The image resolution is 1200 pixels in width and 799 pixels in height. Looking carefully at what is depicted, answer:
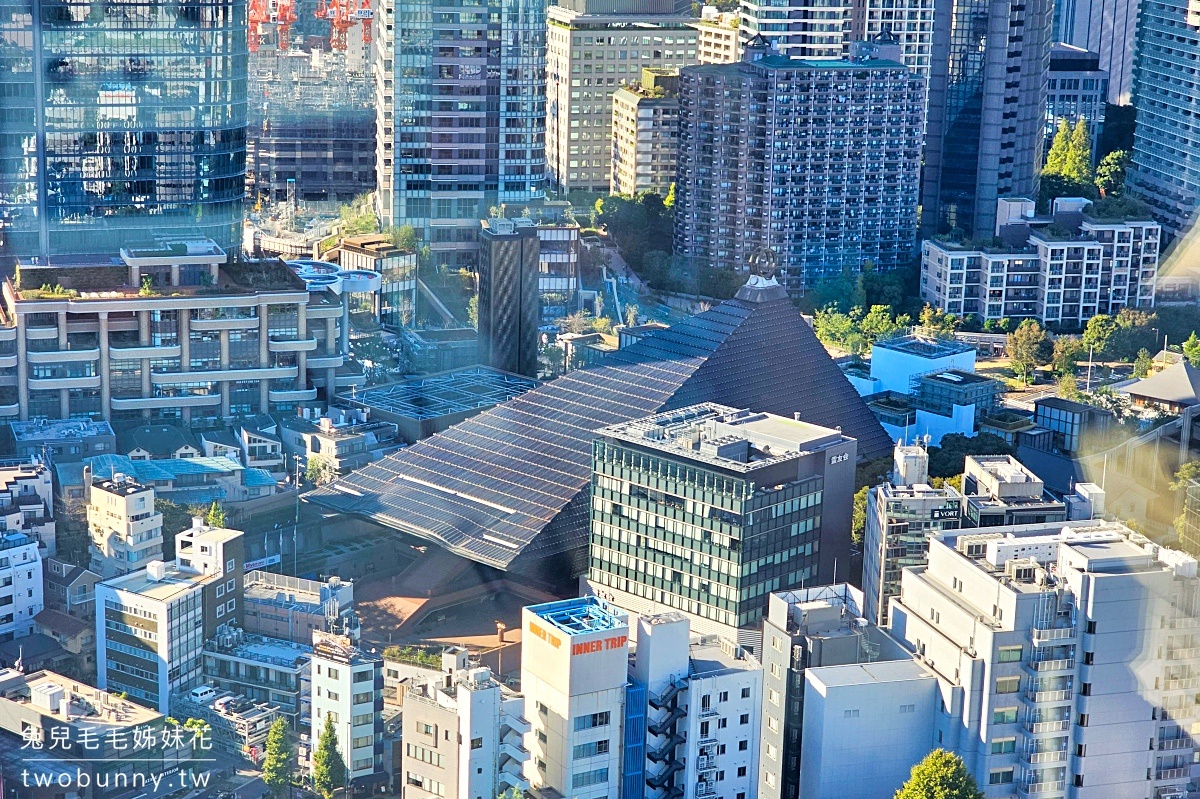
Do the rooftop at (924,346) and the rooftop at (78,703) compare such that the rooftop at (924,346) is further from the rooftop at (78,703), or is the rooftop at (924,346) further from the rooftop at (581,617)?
the rooftop at (78,703)

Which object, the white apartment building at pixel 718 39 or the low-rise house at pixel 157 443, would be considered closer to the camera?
the low-rise house at pixel 157 443

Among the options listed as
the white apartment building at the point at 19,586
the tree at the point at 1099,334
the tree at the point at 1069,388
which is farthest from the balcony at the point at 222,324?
the tree at the point at 1099,334

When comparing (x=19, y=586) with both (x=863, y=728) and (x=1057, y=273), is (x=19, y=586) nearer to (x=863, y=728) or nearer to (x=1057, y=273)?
(x=863, y=728)

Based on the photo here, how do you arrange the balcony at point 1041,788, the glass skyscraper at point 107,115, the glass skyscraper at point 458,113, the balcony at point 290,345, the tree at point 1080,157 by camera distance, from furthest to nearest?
the tree at point 1080,157, the glass skyscraper at point 458,113, the glass skyscraper at point 107,115, the balcony at point 290,345, the balcony at point 1041,788

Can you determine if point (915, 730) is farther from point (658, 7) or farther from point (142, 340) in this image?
point (658, 7)

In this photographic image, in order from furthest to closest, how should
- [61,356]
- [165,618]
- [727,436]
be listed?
[61,356], [727,436], [165,618]

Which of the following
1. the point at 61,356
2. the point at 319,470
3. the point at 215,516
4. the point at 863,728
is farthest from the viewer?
the point at 61,356

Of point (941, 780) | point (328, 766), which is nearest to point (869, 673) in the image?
point (941, 780)
